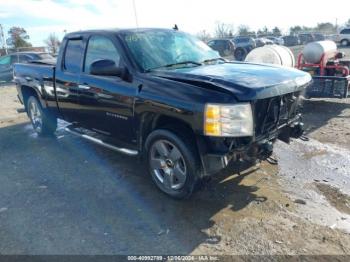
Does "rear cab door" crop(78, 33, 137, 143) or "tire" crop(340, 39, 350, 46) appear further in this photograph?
"tire" crop(340, 39, 350, 46)

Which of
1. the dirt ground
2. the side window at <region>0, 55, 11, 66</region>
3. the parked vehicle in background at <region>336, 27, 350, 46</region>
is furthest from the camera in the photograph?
the parked vehicle in background at <region>336, 27, 350, 46</region>

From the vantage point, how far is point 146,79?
157 inches

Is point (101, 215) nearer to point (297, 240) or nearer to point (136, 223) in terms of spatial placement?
point (136, 223)

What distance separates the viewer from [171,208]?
3.93 m

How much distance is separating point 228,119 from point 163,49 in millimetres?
1678

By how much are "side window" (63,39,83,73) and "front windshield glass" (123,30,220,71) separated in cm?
105

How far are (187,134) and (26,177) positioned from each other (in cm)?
269

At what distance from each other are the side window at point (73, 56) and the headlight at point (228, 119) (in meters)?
2.60

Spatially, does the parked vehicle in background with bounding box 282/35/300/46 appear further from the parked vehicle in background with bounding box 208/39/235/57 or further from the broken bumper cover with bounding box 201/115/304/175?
the broken bumper cover with bounding box 201/115/304/175

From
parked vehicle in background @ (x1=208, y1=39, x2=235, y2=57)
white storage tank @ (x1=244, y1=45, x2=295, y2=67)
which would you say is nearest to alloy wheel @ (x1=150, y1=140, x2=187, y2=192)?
white storage tank @ (x1=244, y1=45, x2=295, y2=67)

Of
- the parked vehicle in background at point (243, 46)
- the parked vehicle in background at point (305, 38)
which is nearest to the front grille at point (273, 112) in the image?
the parked vehicle in background at point (243, 46)

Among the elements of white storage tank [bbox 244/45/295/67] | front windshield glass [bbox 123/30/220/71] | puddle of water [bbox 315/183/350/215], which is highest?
front windshield glass [bbox 123/30/220/71]

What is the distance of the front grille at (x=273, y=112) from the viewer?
361 cm

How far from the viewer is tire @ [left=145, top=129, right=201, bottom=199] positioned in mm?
3723
